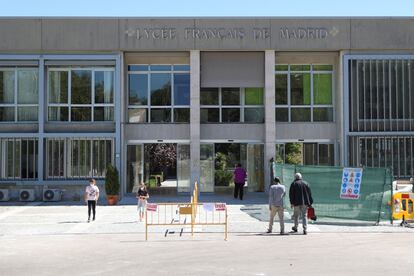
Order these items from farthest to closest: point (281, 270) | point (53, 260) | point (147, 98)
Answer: point (147, 98), point (53, 260), point (281, 270)

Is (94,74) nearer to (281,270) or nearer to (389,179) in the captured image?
(389,179)

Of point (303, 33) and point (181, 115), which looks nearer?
point (303, 33)

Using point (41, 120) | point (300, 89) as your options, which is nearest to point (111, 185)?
point (41, 120)

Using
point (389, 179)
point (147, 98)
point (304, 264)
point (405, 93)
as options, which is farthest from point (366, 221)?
point (147, 98)

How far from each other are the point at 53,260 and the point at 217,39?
16499 mm

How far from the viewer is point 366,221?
1719cm

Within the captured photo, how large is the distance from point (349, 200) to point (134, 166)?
13.2m

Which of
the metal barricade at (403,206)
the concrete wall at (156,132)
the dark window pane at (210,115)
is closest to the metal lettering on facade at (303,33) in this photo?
the dark window pane at (210,115)

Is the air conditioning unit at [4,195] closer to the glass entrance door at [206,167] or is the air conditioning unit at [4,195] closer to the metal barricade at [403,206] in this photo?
the glass entrance door at [206,167]

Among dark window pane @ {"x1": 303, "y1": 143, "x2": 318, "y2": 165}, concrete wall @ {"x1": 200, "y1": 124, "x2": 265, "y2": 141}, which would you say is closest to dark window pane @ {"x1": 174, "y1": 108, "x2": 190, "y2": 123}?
concrete wall @ {"x1": 200, "y1": 124, "x2": 265, "y2": 141}

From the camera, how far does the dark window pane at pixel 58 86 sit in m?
26.8

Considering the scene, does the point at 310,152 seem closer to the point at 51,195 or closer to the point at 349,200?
the point at 349,200

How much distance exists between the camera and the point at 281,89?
28172mm

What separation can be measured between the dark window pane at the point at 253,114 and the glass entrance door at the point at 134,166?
521 cm
